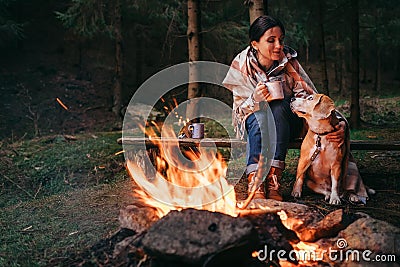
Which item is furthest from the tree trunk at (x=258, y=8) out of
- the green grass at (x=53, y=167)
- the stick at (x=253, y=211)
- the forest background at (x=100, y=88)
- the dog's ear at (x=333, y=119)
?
the green grass at (x=53, y=167)

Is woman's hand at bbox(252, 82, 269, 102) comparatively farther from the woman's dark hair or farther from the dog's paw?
the dog's paw

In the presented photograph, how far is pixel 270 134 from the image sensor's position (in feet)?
12.6

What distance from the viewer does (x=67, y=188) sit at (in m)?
5.32

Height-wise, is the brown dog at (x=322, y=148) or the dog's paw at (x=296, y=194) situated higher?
the brown dog at (x=322, y=148)

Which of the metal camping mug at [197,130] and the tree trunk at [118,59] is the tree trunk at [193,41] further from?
the tree trunk at [118,59]

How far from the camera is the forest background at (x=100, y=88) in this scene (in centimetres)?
394

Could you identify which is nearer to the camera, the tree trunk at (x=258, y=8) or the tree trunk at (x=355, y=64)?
the tree trunk at (x=258, y=8)

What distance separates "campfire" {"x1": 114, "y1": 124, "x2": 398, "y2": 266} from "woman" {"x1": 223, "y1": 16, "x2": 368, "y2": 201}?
55 centimetres

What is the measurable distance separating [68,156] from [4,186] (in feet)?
4.82

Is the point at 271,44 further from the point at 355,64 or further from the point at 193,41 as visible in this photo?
the point at 355,64

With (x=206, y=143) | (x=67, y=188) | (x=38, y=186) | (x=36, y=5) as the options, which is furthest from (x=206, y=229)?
(x=36, y=5)

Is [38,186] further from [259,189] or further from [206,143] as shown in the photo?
[259,189]

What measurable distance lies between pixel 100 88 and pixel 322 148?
1131 centimetres

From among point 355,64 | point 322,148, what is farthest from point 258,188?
point 355,64
